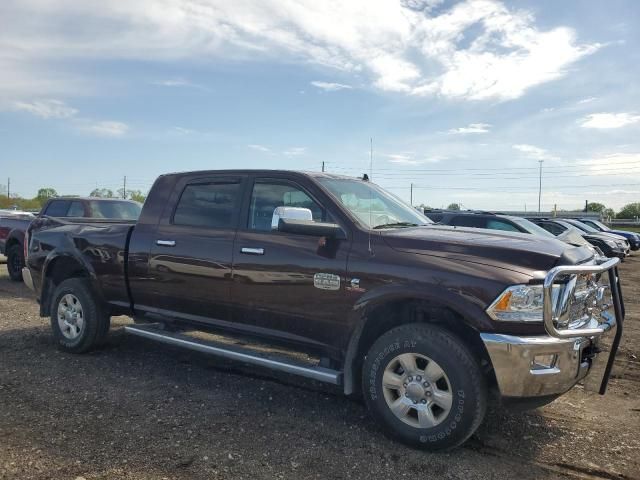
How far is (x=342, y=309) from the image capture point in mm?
4117

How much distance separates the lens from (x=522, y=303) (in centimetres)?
346

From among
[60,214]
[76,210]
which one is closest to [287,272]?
[76,210]

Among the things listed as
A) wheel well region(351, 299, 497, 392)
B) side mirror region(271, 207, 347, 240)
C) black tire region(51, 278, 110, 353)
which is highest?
side mirror region(271, 207, 347, 240)

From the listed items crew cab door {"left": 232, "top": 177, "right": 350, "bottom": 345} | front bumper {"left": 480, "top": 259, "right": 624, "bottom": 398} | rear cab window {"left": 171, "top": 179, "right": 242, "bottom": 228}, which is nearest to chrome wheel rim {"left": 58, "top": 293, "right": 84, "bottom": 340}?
rear cab window {"left": 171, "top": 179, "right": 242, "bottom": 228}

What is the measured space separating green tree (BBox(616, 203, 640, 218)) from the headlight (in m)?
101

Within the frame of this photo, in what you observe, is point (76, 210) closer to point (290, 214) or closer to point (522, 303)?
point (290, 214)

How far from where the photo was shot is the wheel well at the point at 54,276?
20.8 feet

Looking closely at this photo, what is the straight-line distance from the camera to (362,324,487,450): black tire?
3.57 meters

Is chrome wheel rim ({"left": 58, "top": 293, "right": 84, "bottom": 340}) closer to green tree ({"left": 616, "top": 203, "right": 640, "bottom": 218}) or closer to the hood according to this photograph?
the hood

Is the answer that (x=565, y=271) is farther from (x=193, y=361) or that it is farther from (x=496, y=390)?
(x=193, y=361)

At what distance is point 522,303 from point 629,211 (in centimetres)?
10502

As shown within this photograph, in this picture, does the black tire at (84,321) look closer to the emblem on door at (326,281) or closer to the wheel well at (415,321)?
the emblem on door at (326,281)

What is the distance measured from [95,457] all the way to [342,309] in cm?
195

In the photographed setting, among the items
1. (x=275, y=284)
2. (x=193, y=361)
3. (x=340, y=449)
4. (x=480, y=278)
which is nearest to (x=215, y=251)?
(x=275, y=284)
